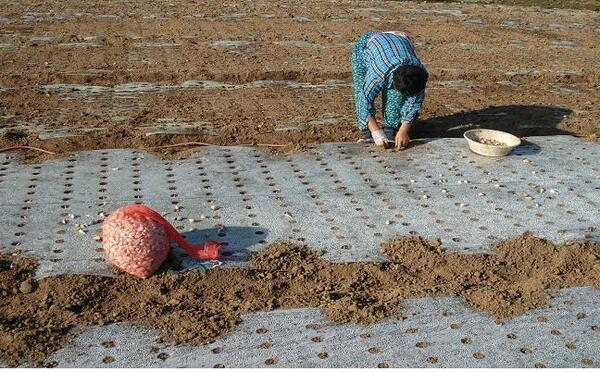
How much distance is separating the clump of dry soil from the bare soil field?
6.88 feet

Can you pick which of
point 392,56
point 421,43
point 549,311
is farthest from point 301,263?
point 421,43

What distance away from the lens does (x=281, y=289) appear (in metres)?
3.84

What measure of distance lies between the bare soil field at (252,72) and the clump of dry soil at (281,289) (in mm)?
2097

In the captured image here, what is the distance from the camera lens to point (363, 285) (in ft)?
12.8

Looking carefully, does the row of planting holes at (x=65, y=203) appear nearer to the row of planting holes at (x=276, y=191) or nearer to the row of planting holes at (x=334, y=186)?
the row of planting holes at (x=276, y=191)

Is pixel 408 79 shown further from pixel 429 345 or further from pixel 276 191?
pixel 429 345

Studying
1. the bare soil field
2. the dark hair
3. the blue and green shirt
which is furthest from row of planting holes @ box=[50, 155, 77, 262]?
the dark hair

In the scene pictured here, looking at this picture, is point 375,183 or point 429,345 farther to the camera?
point 375,183

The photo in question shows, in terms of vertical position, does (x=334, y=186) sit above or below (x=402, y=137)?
below

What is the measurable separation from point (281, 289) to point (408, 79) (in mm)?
2482

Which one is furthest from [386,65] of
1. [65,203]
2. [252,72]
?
[252,72]

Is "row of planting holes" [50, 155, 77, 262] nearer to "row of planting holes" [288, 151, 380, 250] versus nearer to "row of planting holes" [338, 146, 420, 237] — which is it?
"row of planting holes" [288, 151, 380, 250]

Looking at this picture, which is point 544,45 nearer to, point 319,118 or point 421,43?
point 421,43

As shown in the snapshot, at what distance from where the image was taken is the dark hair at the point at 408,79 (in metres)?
5.49
